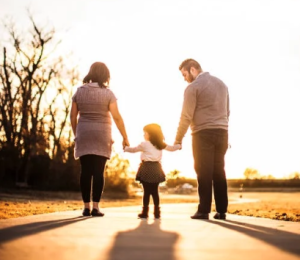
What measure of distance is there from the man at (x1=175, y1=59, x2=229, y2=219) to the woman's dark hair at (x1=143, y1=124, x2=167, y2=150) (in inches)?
30.0

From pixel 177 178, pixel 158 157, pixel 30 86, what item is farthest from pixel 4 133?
pixel 177 178

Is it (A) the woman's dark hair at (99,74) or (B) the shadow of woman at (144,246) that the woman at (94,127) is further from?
(B) the shadow of woman at (144,246)

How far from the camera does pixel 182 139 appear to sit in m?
5.53

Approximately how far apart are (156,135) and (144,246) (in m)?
3.89

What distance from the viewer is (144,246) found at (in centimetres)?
245

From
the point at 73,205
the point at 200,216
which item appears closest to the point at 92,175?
the point at 200,216

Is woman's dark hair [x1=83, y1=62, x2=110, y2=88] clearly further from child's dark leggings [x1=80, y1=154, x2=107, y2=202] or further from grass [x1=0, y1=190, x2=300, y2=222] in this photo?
grass [x1=0, y1=190, x2=300, y2=222]

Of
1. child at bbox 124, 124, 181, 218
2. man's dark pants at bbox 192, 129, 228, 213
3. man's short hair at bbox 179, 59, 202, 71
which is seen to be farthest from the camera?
child at bbox 124, 124, 181, 218

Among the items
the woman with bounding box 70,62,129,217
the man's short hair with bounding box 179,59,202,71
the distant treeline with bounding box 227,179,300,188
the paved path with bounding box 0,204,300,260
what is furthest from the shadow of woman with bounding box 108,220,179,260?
the distant treeline with bounding box 227,179,300,188

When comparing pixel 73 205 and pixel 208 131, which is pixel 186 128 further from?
pixel 73 205

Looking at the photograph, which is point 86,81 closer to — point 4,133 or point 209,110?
point 209,110

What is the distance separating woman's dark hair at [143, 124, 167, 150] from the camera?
6266mm

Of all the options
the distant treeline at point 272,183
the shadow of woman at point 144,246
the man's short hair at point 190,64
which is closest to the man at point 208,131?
the man's short hair at point 190,64

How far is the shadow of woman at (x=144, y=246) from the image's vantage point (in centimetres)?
213
